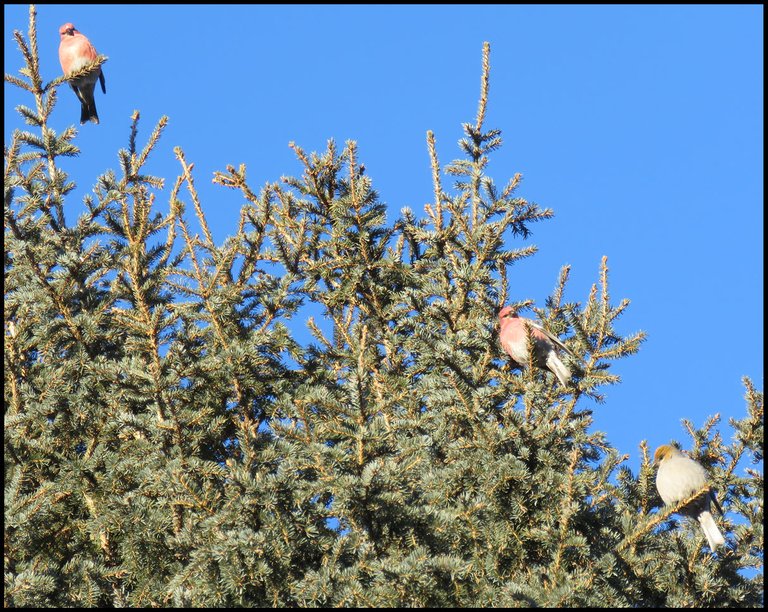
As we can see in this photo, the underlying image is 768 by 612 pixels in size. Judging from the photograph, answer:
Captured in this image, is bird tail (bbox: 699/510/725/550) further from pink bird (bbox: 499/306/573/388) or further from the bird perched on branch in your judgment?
pink bird (bbox: 499/306/573/388)

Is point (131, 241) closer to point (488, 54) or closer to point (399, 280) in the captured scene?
point (399, 280)

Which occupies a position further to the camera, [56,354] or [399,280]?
[399,280]

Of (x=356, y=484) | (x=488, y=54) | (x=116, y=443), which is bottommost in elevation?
(x=356, y=484)

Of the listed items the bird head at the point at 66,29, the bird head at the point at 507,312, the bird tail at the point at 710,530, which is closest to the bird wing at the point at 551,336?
the bird head at the point at 507,312

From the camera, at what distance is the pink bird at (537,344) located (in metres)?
5.48

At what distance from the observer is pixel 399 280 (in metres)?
6.29

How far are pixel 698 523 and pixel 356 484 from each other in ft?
7.35

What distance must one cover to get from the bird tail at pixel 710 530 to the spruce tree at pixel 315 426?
129 millimetres

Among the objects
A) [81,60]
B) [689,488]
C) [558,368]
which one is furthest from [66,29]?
[689,488]

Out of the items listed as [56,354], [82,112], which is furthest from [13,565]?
[82,112]

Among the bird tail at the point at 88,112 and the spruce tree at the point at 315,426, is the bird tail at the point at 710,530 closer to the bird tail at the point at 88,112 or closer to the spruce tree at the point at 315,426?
the spruce tree at the point at 315,426

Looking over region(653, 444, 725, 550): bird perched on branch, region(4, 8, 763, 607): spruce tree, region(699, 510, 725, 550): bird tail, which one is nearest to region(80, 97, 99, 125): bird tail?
region(4, 8, 763, 607): spruce tree

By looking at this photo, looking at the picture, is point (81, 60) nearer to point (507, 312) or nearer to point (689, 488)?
point (507, 312)

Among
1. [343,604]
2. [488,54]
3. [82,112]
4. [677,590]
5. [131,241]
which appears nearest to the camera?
[343,604]
